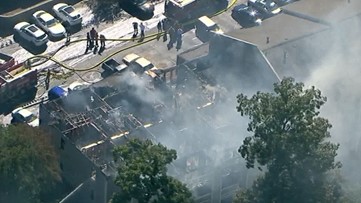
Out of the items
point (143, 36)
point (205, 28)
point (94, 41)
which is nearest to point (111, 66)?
point (94, 41)

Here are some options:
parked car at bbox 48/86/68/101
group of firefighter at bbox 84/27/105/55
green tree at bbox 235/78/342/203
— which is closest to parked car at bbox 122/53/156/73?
group of firefighter at bbox 84/27/105/55

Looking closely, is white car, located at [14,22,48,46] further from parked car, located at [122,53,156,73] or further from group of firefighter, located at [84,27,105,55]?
parked car, located at [122,53,156,73]

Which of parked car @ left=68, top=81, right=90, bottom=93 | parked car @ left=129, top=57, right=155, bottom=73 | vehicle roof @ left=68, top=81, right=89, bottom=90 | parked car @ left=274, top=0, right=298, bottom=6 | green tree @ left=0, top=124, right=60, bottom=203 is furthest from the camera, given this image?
parked car @ left=274, top=0, right=298, bottom=6

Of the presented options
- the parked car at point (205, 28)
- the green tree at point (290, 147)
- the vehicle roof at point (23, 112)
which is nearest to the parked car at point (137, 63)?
the parked car at point (205, 28)

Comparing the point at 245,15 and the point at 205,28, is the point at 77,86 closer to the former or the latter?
the point at 205,28

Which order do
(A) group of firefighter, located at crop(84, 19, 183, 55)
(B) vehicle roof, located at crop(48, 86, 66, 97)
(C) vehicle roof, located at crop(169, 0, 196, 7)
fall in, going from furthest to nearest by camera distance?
(C) vehicle roof, located at crop(169, 0, 196, 7) < (A) group of firefighter, located at crop(84, 19, 183, 55) < (B) vehicle roof, located at crop(48, 86, 66, 97)

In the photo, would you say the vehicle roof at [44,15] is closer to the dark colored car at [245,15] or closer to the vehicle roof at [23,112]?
the vehicle roof at [23,112]
